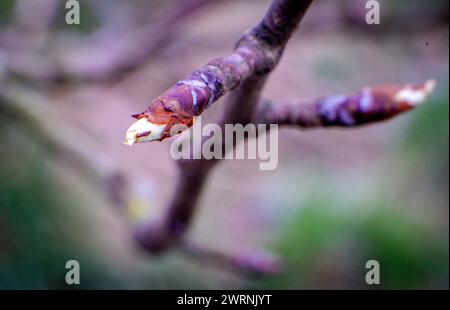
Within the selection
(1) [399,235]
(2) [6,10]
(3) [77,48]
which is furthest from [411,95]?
(2) [6,10]

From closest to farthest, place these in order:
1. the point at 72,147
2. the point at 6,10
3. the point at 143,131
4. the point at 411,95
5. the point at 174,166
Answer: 1. the point at 143,131
2. the point at 411,95
3. the point at 72,147
4. the point at 174,166
5. the point at 6,10

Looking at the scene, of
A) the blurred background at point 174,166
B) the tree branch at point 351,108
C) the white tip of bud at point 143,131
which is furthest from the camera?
the blurred background at point 174,166

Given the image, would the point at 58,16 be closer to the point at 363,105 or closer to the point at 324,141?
the point at 324,141

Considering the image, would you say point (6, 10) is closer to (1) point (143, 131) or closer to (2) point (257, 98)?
(2) point (257, 98)

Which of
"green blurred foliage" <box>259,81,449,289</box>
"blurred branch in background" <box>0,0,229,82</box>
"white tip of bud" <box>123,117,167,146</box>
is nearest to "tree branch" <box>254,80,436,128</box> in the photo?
"white tip of bud" <box>123,117,167,146</box>

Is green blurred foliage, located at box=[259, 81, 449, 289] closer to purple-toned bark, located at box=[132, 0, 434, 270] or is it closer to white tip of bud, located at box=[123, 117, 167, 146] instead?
purple-toned bark, located at box=[132, 0, 434, 270]

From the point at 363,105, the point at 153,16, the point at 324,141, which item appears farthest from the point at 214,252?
the point at 324,141

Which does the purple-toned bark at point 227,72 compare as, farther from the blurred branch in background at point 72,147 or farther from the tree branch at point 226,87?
the blurred branch in background at point 72,147

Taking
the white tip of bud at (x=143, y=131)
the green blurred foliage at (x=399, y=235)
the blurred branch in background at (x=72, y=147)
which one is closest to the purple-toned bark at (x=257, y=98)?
the white tip of bud at (x=143, y=131)
